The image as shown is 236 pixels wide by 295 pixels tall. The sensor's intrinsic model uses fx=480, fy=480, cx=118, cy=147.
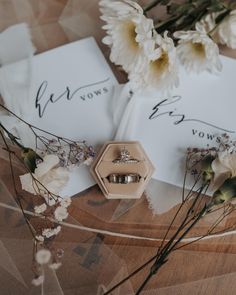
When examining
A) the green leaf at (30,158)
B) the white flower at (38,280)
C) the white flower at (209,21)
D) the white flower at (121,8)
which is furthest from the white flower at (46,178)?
the white flower at (209,21)

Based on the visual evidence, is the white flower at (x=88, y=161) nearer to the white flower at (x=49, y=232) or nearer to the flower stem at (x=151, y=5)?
the white flower at (x=49, y=232)

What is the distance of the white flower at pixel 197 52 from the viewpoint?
0.75 metres

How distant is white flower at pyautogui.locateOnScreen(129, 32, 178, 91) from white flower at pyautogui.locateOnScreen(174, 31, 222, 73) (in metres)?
0.04

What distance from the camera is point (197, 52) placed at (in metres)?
0.78

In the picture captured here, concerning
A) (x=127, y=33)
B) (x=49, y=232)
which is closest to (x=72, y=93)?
(x=127, y=33)

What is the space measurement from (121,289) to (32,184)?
7.5 inches

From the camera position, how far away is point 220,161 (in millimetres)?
692

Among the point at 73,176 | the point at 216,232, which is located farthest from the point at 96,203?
the point at 216,232

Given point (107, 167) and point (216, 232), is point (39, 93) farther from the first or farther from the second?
point (216, 232)

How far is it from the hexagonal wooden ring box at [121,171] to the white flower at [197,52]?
0.57ft

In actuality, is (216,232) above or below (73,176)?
below

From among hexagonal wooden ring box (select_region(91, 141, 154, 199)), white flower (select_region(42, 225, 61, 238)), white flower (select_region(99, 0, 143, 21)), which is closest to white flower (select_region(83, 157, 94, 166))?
hexagonal wooden ring box (select_region(91, 141, 154, 199))

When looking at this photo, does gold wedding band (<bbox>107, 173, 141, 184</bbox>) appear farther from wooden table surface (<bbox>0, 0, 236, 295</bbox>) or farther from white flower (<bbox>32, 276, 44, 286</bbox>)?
white flower (<bbox>32, 276, 44, 286</bbox>)

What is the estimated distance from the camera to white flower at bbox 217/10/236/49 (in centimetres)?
79
